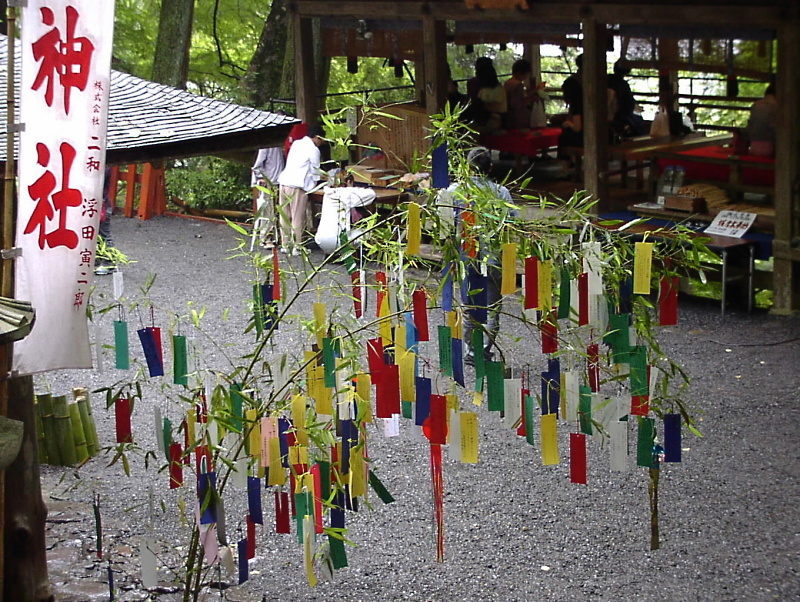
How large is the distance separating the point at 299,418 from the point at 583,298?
43.9 inches

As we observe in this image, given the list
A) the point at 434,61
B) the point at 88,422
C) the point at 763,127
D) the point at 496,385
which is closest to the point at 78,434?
the point at 88,422

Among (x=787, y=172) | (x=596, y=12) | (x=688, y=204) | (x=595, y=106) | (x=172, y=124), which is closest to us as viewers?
(x=172, y=124)

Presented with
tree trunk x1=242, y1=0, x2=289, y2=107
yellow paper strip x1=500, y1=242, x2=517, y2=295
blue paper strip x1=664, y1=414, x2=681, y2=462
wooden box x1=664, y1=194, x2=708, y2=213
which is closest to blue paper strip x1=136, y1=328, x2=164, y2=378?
yellow paper strip x1=500, y1=242, x2=517, y2=295

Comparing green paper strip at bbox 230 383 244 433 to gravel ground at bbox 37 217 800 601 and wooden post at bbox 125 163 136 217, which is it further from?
wooden post at bbox 125 163 136 217

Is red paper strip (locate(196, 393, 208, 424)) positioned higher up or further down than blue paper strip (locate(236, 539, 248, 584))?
higher up

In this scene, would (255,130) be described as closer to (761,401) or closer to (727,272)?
(761,401)

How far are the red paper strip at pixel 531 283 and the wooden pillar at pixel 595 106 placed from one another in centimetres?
672

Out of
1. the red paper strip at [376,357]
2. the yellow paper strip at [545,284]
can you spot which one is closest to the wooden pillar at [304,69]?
the red paper strip at [376,357]

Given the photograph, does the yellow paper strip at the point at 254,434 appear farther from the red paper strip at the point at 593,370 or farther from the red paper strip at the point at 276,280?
the red paper strip at the point at 593,370

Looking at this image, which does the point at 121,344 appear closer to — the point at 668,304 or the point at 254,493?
the point at 254,493

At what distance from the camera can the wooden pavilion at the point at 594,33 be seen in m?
9.16

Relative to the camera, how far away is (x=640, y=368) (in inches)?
155

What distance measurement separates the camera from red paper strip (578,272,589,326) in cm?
388

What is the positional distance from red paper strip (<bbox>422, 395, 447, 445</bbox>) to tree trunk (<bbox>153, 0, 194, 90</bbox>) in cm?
1305
